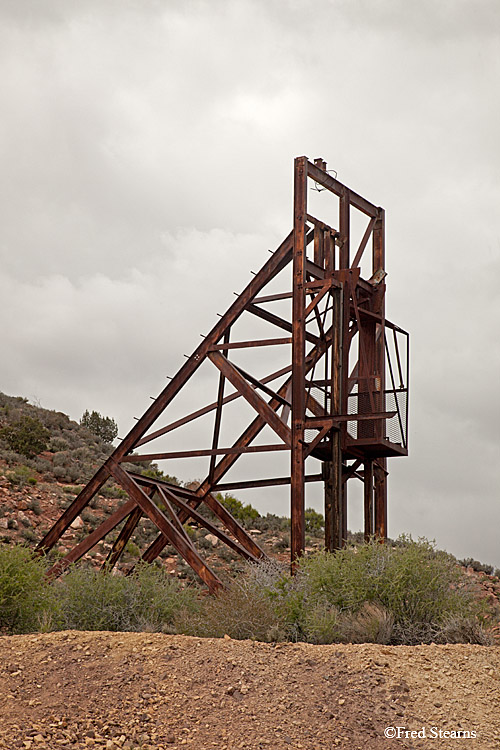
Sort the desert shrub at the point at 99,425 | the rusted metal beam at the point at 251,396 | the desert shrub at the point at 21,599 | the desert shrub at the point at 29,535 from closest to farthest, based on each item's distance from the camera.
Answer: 1. the desert shrub at the point at 21,599
2. the rusted metal beam at the point at 251,396
3. the desert shrub at the point at 29,535
4. the desert shrub at the point at 99,425

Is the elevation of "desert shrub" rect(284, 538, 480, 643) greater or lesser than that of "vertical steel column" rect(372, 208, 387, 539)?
lesser

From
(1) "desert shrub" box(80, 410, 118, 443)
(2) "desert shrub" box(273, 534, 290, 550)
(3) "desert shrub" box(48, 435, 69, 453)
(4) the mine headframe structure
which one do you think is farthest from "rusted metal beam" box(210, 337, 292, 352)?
(1) "desert shrub" box(80, 410, 118, 443)

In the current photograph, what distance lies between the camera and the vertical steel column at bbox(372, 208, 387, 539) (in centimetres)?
1917

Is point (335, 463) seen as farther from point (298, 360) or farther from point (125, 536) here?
point (125, 536)

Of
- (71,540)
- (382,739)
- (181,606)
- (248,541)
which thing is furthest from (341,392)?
(71,540)

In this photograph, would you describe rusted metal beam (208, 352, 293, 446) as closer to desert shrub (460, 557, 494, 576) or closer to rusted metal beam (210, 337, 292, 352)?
rusted metal beam (210, 337, 292, 352)

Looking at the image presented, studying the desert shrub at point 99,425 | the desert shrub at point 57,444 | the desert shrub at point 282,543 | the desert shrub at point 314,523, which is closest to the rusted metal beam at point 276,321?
the desert shrub at point 282,543

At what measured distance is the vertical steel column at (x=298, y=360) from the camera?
16734 mm

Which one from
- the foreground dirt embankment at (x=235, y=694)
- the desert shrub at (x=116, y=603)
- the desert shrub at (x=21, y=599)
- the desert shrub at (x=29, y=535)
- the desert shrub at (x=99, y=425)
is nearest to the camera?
the foreground dirt embankment at (x=235, y=694)

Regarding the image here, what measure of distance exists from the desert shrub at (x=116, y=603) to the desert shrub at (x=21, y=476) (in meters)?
15.2

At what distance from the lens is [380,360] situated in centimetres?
1934

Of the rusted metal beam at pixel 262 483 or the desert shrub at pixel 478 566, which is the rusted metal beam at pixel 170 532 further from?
the desert shrub at pixel 478 566

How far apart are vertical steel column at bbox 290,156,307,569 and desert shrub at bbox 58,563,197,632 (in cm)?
268

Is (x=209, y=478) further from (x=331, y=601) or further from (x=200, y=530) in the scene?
(x=200, y=530)
